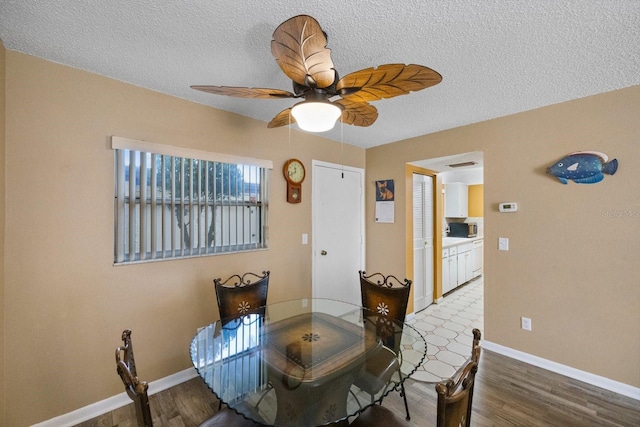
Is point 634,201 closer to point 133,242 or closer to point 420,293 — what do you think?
point 420,293

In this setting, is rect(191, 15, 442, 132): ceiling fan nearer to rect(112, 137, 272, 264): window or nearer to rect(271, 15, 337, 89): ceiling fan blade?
rect(271, 15, 337, 89): ceiling fan blade

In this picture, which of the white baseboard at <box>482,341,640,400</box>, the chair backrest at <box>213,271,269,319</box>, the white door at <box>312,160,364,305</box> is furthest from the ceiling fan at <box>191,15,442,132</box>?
the white baseboard at <box>482,341,640,400</box>

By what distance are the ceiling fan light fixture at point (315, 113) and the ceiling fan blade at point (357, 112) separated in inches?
4.4

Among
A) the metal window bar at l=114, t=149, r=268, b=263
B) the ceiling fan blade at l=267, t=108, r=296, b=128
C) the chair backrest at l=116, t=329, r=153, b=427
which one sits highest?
the ceiling fan blade at l=267, t=108, r=296, b=128

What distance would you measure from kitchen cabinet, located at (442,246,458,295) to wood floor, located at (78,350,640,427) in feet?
6.89

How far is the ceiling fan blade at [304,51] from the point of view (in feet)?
3.29

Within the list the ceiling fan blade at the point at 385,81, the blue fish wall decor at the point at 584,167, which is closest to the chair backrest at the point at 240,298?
the ceiling fan blade at the point at 385,81

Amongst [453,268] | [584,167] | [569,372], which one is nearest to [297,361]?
[569,372]

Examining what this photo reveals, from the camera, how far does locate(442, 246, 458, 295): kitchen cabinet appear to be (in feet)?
14.3

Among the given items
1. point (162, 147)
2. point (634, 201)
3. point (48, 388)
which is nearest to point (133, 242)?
point (162, 147)

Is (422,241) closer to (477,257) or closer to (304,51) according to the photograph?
(477,257)

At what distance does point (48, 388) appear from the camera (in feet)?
5.55

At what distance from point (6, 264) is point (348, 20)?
2.39 metres

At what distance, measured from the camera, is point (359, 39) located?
1.49 meters
